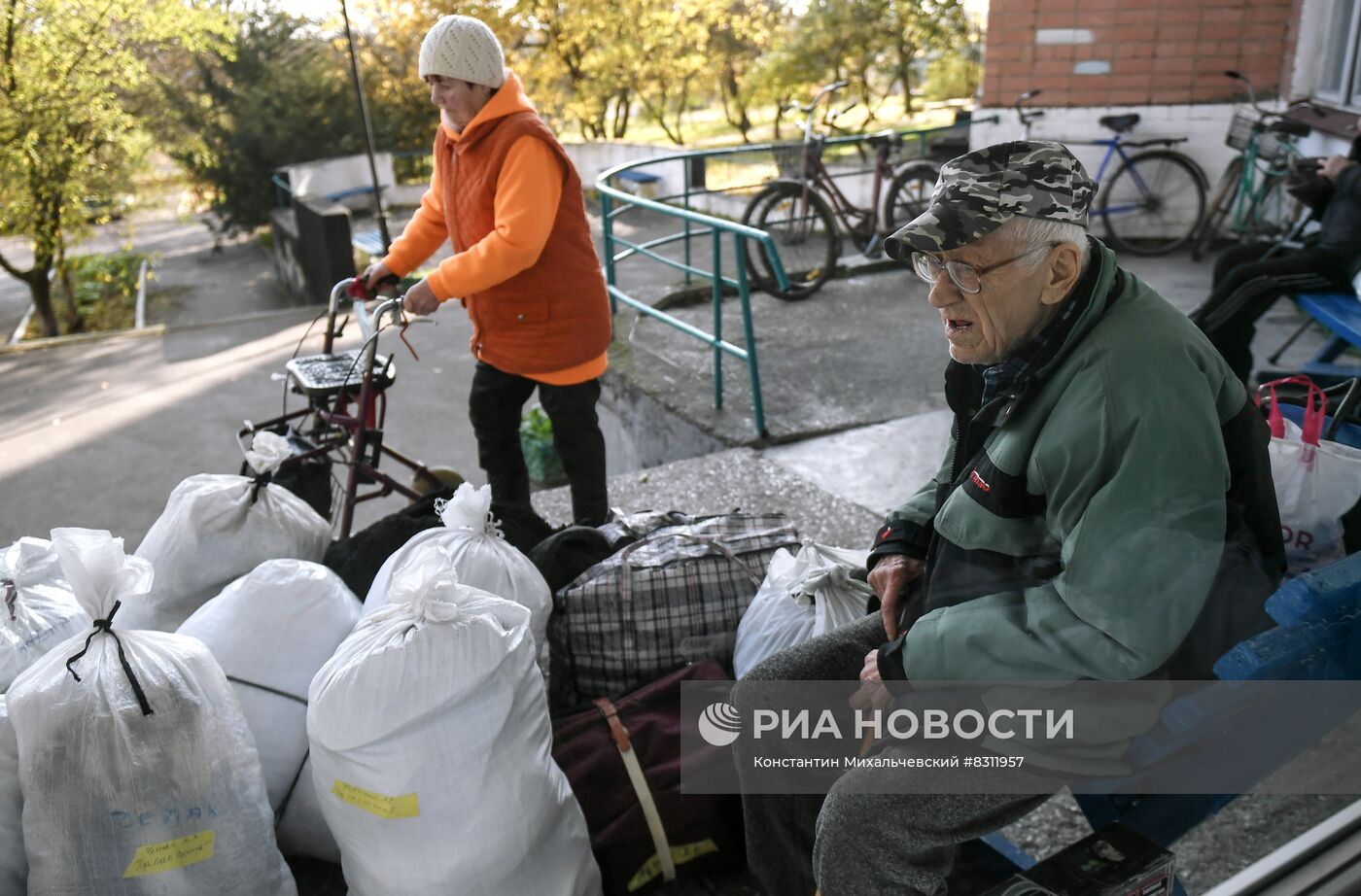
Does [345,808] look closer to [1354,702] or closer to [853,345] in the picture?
[1354,702]

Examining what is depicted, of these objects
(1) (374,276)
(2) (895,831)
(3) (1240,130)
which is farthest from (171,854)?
(3) (1240,130)

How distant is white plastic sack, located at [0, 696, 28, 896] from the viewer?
1797 millimetres

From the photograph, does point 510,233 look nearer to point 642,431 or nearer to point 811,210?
point 642,431

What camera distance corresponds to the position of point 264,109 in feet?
53.1

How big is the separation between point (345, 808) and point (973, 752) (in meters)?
1.03

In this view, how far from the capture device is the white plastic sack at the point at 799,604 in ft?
7.12

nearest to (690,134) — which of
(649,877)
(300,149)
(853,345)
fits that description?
(300,149)

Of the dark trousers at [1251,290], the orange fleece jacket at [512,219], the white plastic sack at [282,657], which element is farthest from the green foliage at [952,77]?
the white plastic sack at [282,657]

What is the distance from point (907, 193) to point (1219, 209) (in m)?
2.01

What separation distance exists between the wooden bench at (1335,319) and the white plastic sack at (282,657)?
2775 millimetres

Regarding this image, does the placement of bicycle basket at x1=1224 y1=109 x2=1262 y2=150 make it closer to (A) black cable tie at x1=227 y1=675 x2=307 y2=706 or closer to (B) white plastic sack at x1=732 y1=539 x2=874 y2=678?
(B) white plastic sack at x1=732 y1=539 x2=874 y2=678

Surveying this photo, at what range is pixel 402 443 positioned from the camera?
6.62 metres

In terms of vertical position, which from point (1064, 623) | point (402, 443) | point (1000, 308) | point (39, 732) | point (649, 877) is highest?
point (1000, 308)

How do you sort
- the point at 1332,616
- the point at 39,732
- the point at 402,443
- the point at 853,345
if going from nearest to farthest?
the point at 1332,616, the point at 39,732, the point at 853,345, the point at 402,443
